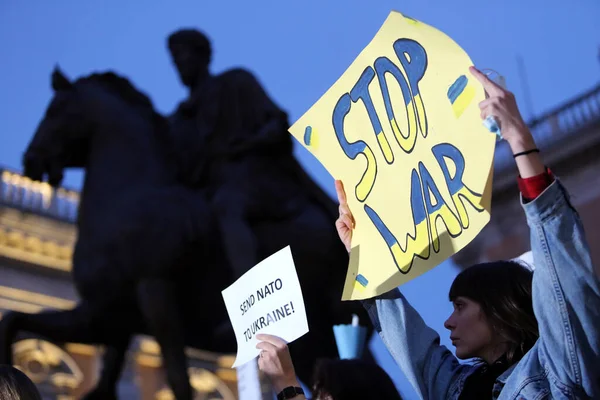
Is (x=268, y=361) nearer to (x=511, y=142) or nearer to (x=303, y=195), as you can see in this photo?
(x=511, y=142)

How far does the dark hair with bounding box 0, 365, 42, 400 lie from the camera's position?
172 centimetres

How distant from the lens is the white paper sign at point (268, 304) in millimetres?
1882

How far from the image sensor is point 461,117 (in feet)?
5.73

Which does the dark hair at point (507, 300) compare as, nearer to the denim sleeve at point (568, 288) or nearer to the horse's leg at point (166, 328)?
the denim sleeve at point (568, 288)

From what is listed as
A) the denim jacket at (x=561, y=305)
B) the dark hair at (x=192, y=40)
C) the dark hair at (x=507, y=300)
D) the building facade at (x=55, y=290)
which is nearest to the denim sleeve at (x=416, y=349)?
the dark hair at (x=507, y=300)

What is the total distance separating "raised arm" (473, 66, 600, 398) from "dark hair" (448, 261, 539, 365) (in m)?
0.19

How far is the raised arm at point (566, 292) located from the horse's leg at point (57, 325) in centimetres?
361

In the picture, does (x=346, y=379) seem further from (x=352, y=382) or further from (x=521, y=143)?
(x=521, y=143)

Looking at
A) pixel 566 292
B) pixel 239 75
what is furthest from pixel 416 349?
pixel 239 75

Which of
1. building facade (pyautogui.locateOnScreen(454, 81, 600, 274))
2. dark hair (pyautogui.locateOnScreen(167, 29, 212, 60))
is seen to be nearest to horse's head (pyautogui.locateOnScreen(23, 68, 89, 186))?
dark hair (pyautogui.locateOnScreen(167, 29, 212, 60))

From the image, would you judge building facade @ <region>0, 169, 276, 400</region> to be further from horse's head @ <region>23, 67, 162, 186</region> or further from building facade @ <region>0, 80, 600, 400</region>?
horse's head @ <region>23, 67, 162, 186</region>

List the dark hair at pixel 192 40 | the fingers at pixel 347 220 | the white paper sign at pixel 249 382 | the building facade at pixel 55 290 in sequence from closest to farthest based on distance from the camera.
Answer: the fingers at pixel 347 220
the white paper sign at pixel 249 382
the dark hair at pixel 192 40
the building facade at pixel 55 290

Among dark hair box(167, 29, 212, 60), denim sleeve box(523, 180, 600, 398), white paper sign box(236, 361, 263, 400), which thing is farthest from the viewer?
dark hair box(167, 29, 212, 60)

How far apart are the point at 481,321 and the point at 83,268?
330cm
